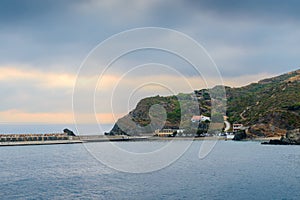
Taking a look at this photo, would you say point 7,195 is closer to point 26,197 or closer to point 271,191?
point 26,197

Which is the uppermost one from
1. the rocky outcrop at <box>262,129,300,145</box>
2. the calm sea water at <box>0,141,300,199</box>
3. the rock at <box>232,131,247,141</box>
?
the rock at <box>232,131,247,141</box>

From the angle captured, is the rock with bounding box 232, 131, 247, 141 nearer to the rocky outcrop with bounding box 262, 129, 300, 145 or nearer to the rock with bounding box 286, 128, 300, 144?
the rocky outcrop with bounding box 262, 129, 300, 145

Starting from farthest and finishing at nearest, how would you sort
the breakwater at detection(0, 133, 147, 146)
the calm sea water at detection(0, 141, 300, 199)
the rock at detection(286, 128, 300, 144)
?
1. the breakwater at detection(0, 133, 147, 146)
2. the rock at detection(286, 128, 300, 144)
3. the calm sea water at detection(0, 141, 300, 199)

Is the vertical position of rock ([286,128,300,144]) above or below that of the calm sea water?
above

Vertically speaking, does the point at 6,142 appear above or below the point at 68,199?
above

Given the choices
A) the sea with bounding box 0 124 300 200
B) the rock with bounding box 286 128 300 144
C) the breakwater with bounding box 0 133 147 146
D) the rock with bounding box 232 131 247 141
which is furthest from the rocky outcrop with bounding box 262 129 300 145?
the breakwater with bounding box 0 133 147 146

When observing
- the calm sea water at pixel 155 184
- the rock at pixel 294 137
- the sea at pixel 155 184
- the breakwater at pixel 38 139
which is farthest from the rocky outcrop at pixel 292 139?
the breakwater at pixel 38 139

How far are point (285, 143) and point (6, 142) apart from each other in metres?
113

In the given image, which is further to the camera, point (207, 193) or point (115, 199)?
point (207, 193)

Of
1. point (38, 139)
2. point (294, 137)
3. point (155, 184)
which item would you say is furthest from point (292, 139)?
point (155, 184)

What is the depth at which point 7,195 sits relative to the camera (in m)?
41.1

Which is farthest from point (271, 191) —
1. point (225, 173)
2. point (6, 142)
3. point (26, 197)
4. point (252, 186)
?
point (6, 142)

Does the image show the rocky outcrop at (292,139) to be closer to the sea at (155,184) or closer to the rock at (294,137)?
the rock at (294,137)

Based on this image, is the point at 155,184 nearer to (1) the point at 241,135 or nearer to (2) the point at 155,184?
(2) the point at 155,184
